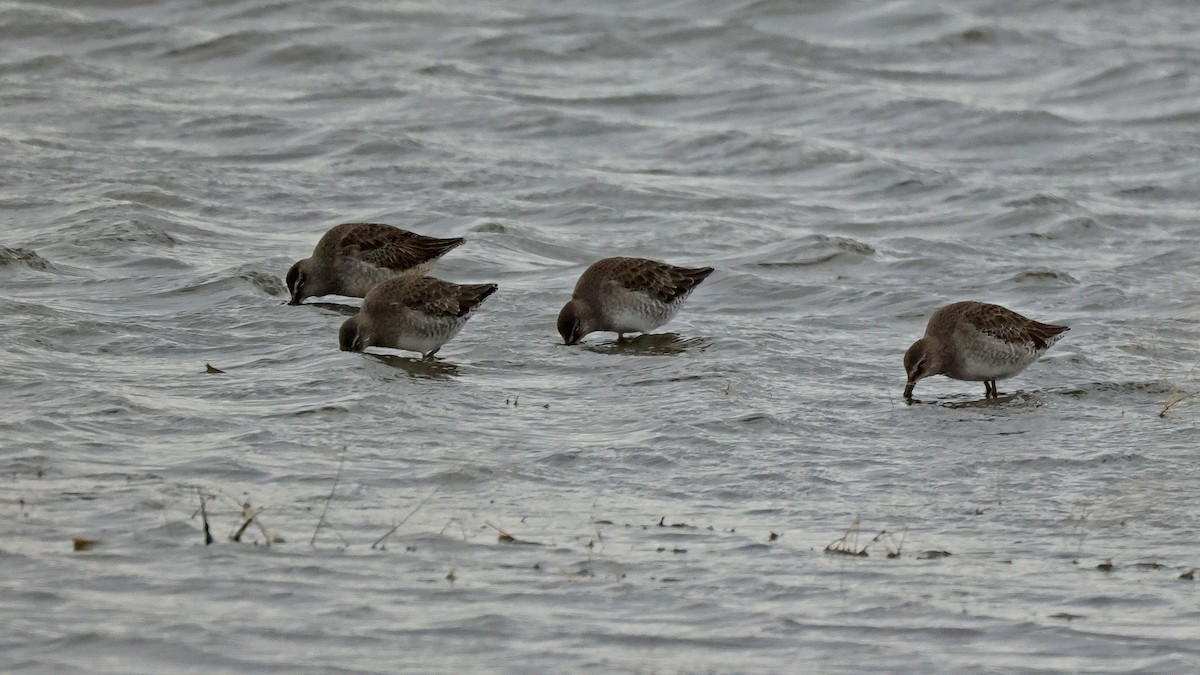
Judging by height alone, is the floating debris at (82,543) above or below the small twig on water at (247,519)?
above

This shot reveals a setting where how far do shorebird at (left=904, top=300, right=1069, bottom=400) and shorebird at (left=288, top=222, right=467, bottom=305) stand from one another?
4.09 m

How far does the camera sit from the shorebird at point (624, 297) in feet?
37.7

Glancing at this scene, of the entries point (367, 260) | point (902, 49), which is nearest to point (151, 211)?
point (367, 260)

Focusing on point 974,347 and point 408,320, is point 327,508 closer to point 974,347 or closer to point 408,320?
point 408,320

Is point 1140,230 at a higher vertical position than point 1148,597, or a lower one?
lower

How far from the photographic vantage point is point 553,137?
1845 cm

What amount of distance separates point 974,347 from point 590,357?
2501 millimetres

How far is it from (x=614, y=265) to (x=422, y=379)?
241 centimetres

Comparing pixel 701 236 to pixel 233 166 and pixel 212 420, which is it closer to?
pixel 233 166

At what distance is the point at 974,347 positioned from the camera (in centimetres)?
1021

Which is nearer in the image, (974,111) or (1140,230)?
(1140,230)

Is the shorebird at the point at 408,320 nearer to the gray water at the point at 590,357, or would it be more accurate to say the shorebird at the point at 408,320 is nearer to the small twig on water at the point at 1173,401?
the gray water at the point at 590,357

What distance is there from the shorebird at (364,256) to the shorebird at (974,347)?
409 cm

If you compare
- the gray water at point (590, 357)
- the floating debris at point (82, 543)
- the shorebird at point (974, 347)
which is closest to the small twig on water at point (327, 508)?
the gray water at point (590, 357)
